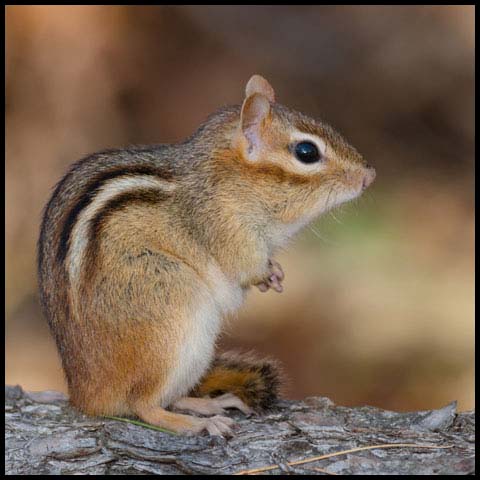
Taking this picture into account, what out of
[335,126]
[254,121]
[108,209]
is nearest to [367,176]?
[254,121]

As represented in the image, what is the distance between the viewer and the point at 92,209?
3852 millimetres

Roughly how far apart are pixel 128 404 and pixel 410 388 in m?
3.36

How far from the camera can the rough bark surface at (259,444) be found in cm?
364

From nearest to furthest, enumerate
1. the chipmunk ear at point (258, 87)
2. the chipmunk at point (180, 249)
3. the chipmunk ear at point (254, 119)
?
1. the chipmunk at point (180, 249)
2. the chipmunk ear at point (254, 119)
3. the chipmunk ear at point (258, 87)

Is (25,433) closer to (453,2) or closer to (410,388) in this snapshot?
(410,388)

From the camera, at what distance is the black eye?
408 centimetres

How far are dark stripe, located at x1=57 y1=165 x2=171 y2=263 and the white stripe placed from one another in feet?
0.05

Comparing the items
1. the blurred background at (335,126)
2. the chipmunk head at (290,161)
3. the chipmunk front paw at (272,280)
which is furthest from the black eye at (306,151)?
the blurred background at (335,126)

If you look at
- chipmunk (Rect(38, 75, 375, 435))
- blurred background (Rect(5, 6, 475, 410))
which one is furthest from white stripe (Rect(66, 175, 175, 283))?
blurred background (Rect(5, 6, 475, 410))

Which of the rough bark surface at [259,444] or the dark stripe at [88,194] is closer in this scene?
the rough bark surface at [259,444]

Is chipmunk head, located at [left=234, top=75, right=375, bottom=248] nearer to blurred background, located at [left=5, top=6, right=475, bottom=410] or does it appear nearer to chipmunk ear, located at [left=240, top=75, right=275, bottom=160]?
chipmunk ear, located at [left=240, top=75, right=275, bottom=160]

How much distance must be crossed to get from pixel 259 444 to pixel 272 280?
69 cm

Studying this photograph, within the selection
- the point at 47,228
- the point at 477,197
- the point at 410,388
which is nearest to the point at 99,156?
the point at 47,228

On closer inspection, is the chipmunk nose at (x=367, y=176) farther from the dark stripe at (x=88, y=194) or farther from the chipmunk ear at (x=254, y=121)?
the dark stripe at (x=88, y=194)
